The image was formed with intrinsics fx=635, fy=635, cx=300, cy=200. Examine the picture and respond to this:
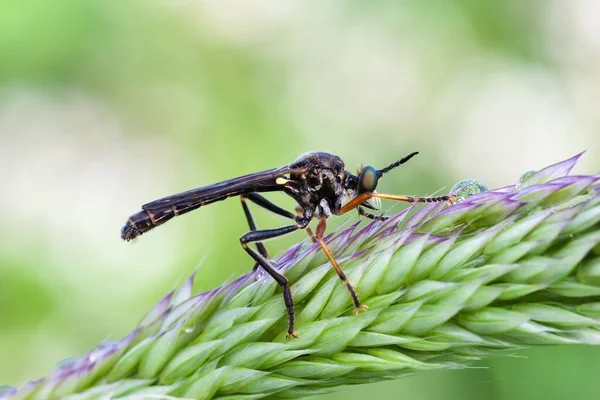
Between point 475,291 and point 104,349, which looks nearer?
point 475,291

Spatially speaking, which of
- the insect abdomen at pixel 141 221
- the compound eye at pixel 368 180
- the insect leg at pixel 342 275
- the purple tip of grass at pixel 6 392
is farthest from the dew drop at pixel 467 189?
the purple tip of grass at pixel 6 392

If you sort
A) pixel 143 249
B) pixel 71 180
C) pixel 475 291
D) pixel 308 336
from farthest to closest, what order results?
pixel 71 180
pixel 143 249
pixel 308 336
pixel 475 291

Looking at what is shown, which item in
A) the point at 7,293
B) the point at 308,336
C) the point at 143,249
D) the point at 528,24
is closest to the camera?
the point at 308,336

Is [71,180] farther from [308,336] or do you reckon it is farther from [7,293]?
[308,336]

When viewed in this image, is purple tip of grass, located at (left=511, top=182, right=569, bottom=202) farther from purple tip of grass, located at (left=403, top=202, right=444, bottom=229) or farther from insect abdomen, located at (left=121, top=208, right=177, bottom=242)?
insect abdomen, located at (left=121, top=208, right=177, bottom=242)

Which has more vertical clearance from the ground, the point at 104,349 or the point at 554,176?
the point at 104,349

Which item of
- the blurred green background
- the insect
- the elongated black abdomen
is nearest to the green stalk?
the insect

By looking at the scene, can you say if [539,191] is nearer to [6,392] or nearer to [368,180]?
[368,180]

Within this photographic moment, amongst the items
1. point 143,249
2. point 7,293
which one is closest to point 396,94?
point 143,249
